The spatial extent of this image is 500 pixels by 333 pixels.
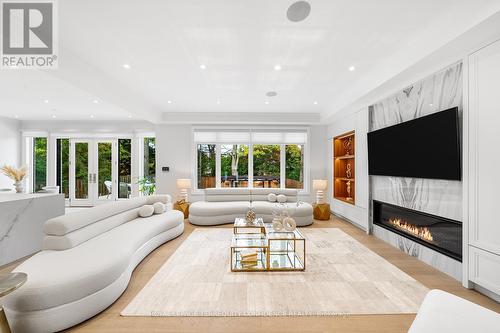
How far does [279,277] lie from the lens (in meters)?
2.81

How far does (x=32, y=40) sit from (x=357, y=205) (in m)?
5.90

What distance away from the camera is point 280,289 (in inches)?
100

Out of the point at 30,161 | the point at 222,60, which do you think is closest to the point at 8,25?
the point at 222,60

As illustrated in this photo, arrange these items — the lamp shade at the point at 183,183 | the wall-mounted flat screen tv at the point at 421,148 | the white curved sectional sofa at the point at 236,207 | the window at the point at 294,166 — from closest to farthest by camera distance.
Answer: the wall-mounted flat screen tv at the point at 421,148, the white curved sectional sofa at the point at 236,207, the lamp shade at the point at 183,183, the window at the point at 294,166

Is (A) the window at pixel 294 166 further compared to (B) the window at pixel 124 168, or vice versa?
(B) the window at pixel 124 168

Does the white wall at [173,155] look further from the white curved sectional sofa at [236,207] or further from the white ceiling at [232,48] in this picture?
the white ceiling at [232,48]

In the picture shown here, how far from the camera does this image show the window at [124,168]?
25.0ft

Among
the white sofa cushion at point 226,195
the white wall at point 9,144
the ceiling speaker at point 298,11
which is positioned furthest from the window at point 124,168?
the ceiling speaker at point 298,11

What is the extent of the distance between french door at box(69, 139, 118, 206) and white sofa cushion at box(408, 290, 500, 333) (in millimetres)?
8250

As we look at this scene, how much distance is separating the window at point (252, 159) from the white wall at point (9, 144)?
5440 mm

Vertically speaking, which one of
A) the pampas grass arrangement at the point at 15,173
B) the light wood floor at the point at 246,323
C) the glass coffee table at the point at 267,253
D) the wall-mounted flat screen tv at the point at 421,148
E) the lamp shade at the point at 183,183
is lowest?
the light wood floor at the point at 246,323

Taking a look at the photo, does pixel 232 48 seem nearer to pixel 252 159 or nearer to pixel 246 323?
pixel 246 323

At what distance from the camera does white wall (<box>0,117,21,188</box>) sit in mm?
6801

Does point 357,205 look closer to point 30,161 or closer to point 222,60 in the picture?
point 222,60
